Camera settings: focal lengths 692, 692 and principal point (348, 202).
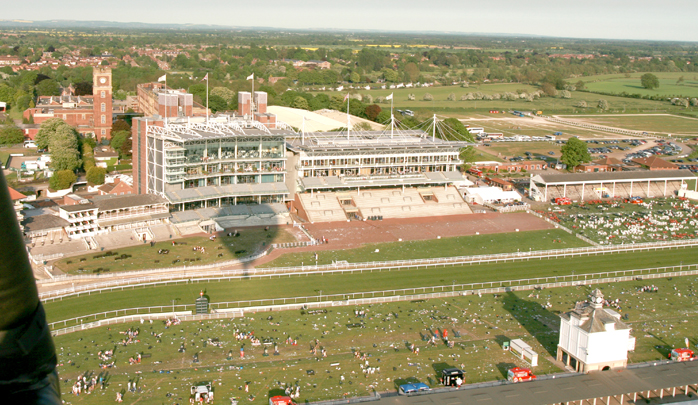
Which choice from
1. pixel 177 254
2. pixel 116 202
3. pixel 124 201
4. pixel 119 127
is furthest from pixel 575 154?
pixel 119 127

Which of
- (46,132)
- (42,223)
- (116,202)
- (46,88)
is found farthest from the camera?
(46,88)

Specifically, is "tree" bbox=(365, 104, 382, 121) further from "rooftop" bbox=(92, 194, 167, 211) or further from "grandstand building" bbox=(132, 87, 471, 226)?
"rooftop" bbox=(92, 194, 167, 211)

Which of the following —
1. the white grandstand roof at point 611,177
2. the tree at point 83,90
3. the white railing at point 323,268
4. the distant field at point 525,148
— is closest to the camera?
the white railing at point 323,268

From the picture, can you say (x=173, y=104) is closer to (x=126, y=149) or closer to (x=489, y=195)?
(x=126, y=149)

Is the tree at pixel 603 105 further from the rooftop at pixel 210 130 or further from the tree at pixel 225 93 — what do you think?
the rooftop at pixel 210 130

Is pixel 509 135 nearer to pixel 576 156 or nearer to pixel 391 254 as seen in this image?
pixel 576 156

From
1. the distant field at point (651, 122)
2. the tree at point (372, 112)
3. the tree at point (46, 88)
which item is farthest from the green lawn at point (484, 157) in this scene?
the tree at point (46, 88)

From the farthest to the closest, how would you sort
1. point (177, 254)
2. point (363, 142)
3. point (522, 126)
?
point (522, 126), point (363, 142), point (177, 254)
